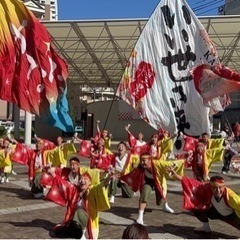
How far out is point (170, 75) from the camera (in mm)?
9312

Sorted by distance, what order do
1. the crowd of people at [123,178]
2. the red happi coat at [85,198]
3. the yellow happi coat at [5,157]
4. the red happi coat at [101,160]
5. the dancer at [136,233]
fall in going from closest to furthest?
the dancer at [136,233] < the red happi coat at [85,198] < the crowd of people at [123,178] < the red happi coat at [101,160] < the yellow happi coat at [5,157]

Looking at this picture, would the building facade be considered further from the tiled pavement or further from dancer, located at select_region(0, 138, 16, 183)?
the tiled pavement

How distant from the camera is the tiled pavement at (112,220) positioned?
6.18 metres

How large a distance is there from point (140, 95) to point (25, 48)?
267 cm

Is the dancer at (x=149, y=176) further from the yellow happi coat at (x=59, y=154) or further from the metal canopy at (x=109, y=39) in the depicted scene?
the metal canopy at (x=109, y=39)

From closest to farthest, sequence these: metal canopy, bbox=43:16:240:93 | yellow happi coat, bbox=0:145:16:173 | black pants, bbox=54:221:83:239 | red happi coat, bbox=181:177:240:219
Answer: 1. black pants, bbox=54:221:83:239
2. red happi coat, bbox=181:177:240:219
3. yellow happi coat, bbox=0:145:16:173
4. metal canopy, bbox=43:16:240:93

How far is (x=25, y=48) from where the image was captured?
804 centimetres

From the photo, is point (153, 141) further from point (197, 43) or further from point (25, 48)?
point (25, 48)

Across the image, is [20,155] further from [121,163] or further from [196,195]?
[196,195]

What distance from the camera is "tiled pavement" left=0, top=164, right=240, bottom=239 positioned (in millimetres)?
6184

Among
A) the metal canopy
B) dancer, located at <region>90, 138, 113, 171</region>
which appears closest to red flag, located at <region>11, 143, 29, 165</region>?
dancer, located at <region>90, 138, 113, 171</region>

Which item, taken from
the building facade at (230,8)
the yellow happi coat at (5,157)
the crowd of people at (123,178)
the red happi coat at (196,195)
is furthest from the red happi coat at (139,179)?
the building facade at (230,8)

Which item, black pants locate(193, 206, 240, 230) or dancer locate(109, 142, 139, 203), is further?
dancer locate(109, 142, 139, 203)

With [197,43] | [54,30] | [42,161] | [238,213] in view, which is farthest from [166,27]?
[54,30]
